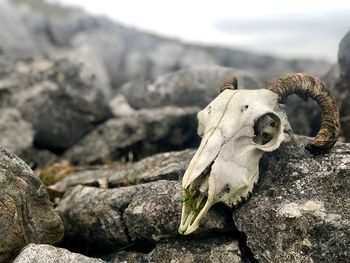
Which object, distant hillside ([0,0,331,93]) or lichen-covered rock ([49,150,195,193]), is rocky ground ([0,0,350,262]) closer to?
lichen-covered rock ([49,150,195,193])

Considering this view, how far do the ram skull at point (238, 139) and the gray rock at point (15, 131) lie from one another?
8560 millimetres

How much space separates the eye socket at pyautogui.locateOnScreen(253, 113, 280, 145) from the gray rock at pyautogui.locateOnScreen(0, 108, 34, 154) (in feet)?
30.3

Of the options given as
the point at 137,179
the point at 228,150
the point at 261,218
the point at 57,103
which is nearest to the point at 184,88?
the point at 57,103

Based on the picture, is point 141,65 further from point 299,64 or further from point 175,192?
point 175,192

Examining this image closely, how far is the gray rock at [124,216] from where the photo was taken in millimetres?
8094

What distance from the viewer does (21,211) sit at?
7.95 meters

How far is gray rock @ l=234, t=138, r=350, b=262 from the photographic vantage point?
702cm

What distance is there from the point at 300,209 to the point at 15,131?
10.9m

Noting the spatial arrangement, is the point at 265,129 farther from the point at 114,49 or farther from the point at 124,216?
the point at 114,49

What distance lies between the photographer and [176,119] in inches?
650

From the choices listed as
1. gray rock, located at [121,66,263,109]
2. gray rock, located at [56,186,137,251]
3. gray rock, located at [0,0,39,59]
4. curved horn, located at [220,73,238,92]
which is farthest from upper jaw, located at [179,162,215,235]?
gray rock, located at [0,0,39,59]

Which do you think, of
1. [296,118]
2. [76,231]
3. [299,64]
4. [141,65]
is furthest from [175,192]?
[299,64]

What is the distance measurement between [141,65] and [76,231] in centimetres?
3620

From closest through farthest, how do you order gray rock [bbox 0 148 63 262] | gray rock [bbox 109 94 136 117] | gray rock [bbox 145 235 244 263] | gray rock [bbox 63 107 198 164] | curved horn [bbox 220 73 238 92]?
gray rock [bbox 0 148 63 262] → gray rock [bbox 145 235 244 263] → curved horn [bbox 220 73 238 92] → gray rock [bbox 63 107 198 164] → gray rock [bbox 109 94 136 117]
